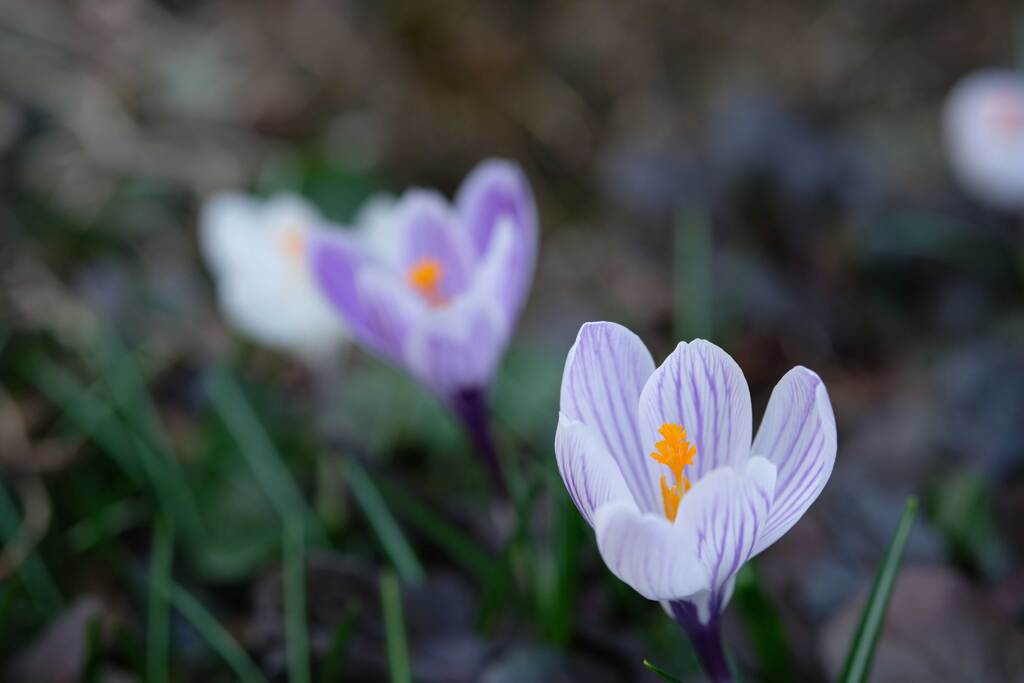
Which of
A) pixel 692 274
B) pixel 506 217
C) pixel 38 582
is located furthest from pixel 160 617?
pixel 692 274

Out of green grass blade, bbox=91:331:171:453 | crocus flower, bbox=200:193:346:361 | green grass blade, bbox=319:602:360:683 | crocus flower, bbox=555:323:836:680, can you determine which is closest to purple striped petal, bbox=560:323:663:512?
crocus flower, bbox=555:323:836:680

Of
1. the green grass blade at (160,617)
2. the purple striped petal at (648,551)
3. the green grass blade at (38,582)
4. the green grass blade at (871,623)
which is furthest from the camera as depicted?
the green grass blade at (38,582)

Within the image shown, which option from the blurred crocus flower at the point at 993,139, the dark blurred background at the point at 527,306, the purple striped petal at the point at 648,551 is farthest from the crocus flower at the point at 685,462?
the blurred crocus flower at the point at 993,139

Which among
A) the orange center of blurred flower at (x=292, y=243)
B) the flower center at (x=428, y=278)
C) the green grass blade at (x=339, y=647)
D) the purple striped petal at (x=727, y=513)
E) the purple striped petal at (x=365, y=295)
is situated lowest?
the green grass blade at (x=339, y=647)

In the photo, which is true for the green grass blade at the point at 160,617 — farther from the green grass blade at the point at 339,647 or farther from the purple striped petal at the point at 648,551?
the purple striped petal at the point at 648,551

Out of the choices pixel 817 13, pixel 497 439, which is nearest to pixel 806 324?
pixel 497 439

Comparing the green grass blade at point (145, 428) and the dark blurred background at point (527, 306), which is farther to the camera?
the green grass blade at point (145, 428)

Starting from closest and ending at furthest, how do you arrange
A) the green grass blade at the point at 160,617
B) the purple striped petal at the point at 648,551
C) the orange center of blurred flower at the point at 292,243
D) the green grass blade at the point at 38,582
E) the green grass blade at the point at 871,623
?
the purple striped petal at the point at 648,551 → the green grass blade at the point at 871,623 → the green grass blade at the point at 160,617 → the green grass blade at the point at 38,582 → the orange center of blurred flower at the point at 292,243

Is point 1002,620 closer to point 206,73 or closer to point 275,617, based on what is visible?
point 275,617
